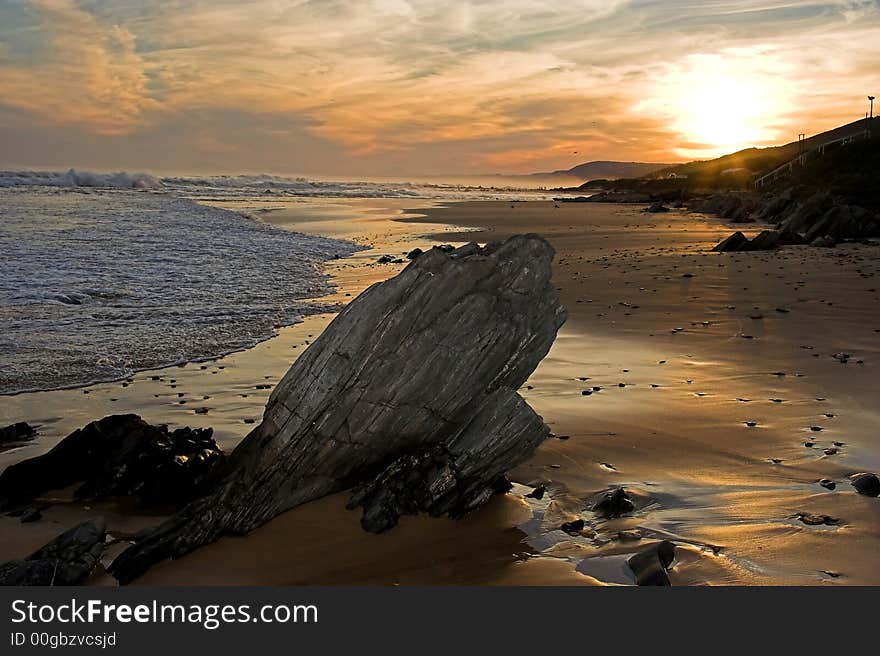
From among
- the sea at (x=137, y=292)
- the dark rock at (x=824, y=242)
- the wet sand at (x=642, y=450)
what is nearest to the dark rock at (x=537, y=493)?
the wet sand at (x=642, y=450)

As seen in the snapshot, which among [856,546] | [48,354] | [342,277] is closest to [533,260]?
[856,546]

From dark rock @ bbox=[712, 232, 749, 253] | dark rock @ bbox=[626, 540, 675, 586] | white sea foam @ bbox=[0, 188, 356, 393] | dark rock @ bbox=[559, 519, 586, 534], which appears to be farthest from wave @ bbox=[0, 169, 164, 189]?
dark rock @ bbox=[626, 540, 675, 586]

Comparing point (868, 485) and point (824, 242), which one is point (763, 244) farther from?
point (868, 485)

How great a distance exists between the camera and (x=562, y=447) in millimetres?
8219

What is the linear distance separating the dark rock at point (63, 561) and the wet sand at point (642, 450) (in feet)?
0.67

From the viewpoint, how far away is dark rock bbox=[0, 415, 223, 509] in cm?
717

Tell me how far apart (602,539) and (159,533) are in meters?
3.48

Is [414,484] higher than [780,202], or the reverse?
[780,202]

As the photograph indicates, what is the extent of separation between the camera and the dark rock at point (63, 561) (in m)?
→ 5.53

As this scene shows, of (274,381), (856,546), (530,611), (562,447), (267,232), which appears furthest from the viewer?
(267,232)

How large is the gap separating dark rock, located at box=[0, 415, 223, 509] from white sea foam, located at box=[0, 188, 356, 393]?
11.3 ft

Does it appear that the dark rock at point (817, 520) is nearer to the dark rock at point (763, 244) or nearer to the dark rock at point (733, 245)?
the dark rock at point (733, 245)

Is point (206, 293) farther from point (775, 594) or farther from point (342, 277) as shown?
point (775, 594)

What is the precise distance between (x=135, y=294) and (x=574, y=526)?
1385 cm
